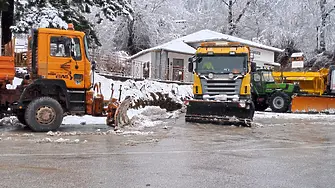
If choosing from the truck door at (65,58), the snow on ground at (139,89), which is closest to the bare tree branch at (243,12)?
the snow on ground at (139,89)

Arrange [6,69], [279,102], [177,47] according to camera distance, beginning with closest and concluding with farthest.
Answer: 1. [6,69]
2. [279,102]
3. [177,47]

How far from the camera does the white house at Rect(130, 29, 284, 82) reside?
30052 millimetres

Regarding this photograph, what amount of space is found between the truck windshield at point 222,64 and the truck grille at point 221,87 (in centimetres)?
39

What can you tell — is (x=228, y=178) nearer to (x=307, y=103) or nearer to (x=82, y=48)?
(x=82, y=48)

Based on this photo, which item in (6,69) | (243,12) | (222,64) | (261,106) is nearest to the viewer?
(6,69)

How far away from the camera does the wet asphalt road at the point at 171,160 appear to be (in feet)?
21.6

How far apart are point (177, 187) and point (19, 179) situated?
94.6 inches

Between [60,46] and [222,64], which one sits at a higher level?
[60,46]

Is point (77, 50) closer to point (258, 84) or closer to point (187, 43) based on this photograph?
point (258, 84)

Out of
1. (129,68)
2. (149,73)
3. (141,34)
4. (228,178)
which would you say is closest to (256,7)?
(141,34)

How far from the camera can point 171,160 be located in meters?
8.36

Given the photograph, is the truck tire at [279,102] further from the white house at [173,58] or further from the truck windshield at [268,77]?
the white house at [173,58]

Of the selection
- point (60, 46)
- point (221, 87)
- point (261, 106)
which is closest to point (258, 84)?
point (261, 106)

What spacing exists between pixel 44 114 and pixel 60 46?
1986 mm
